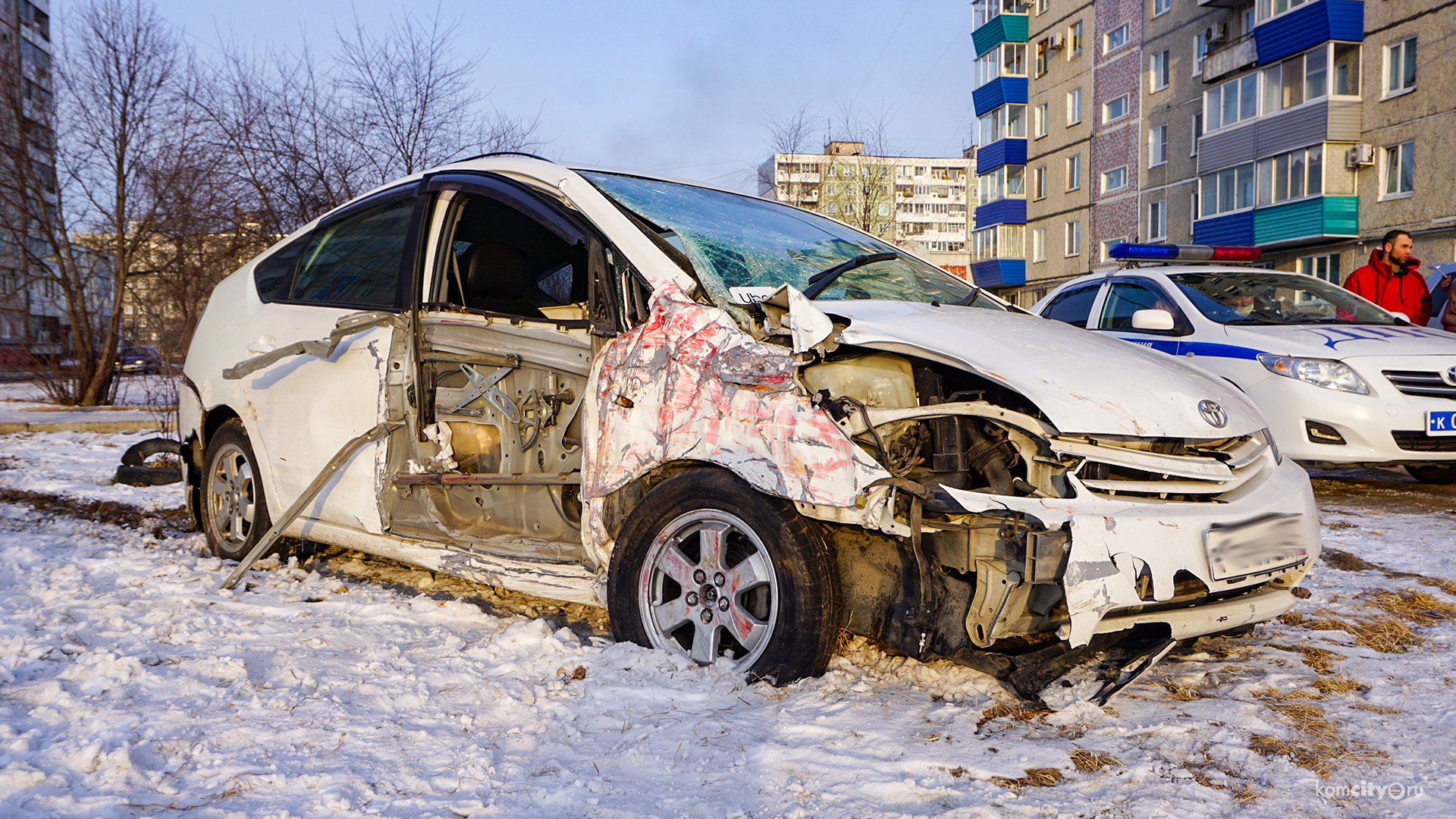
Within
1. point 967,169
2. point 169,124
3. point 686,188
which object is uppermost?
point 967,169

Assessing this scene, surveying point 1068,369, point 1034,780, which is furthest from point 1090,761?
point 1068,369

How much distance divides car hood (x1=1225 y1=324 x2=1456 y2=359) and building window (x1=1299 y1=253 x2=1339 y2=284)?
848 inches

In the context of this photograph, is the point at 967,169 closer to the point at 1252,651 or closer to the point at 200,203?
the point at 200,203

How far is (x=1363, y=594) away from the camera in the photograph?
4.02 metres

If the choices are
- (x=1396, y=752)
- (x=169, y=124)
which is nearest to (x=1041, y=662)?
(x=1396, y=752)

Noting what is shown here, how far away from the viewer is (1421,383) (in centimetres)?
604

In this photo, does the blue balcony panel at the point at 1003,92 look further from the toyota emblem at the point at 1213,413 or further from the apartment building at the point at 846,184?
the toyota emblem at the point at 1213,413

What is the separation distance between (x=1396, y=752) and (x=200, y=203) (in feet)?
52.8

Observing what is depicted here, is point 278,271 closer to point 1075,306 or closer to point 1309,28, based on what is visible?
point 1075,306

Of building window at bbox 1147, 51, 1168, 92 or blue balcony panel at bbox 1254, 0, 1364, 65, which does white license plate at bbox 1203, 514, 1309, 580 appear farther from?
building window at bbox 1147, 51, 1168, 92

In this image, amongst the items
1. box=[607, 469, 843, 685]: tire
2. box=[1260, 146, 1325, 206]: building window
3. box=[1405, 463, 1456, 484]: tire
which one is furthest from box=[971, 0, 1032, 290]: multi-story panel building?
box=[607, 469, 843, 685]: tire

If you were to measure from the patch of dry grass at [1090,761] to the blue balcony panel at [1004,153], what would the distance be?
41969mm

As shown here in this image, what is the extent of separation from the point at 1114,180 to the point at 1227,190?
7.76 metres

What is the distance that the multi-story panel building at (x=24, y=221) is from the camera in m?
15.4
